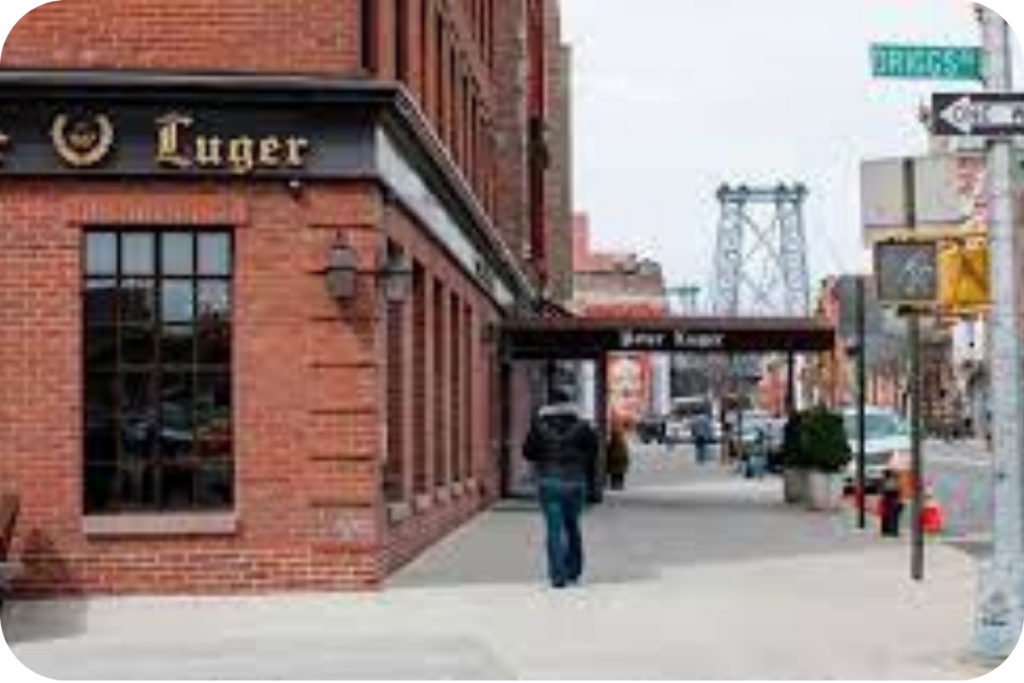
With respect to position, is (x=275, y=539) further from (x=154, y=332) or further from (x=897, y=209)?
(x=897, y=209)

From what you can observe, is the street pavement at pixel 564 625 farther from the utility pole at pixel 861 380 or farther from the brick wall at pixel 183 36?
the brick wall at pixel 183 36

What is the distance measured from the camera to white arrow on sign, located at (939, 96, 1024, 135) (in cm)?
1425

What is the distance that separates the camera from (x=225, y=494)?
749 inches

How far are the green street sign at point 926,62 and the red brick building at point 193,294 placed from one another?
533 cm

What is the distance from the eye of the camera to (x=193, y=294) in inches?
749

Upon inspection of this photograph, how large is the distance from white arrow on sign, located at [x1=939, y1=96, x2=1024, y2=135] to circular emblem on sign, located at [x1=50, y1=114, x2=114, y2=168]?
7263 mm

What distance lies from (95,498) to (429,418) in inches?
303

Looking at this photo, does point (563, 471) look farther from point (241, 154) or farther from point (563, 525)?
point (241, 154)

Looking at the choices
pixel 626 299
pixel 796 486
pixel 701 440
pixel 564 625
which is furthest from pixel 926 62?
pixel 626 299

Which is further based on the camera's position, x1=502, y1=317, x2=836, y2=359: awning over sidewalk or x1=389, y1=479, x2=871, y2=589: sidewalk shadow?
x1=502, y1=317, x2=836, y2=359: awning over sidewalk

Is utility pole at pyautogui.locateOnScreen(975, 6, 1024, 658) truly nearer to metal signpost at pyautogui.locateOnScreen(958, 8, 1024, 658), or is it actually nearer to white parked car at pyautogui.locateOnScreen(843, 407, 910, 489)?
metal signpost at pyautogui.locateOnScreen(958, 8, 1024, 658)

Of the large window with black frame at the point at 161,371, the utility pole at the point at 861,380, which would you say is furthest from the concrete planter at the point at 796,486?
the large window with black frame at the point at 161,371

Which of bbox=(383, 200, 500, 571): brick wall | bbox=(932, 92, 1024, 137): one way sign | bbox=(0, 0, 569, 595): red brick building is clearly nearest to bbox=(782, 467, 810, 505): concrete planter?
bbox=(383, 200, 500, 571): brick wall

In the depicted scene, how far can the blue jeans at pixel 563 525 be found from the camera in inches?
778
